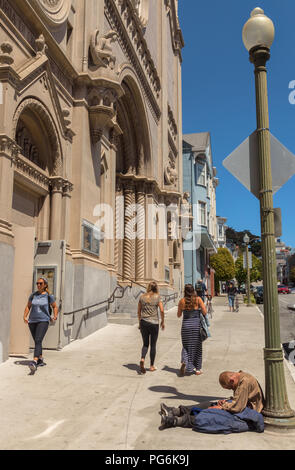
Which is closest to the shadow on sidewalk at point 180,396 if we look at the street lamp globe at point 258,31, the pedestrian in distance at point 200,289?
the street lamp globe at point 258,31

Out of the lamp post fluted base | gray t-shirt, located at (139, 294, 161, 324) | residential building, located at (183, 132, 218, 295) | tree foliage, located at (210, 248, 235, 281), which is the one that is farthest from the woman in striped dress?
tree foliage, located at (210, 248, 235, 281)

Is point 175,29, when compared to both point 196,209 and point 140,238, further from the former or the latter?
point 140,238

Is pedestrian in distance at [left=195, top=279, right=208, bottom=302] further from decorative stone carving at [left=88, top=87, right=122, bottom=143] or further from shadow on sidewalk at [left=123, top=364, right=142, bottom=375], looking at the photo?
shadow on sidewalk at [left=123, top=364, right=142, bottom=375]

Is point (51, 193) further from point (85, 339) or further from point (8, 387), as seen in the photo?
point (8, 387)

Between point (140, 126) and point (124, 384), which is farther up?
point (140, 126)

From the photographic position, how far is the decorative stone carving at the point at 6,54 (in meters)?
8.73

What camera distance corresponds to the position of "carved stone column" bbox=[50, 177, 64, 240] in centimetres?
1150

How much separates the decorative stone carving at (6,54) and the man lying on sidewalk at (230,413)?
24.8 feet

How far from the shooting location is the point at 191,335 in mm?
7996

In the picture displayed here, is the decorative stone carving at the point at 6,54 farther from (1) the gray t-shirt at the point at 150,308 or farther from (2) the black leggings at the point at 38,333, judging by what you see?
(1) the gray t-shirt at the point at 150,308

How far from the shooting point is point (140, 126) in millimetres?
22266

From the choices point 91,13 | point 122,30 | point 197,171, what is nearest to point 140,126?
point 122,30

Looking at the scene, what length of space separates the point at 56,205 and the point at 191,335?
222 inches
